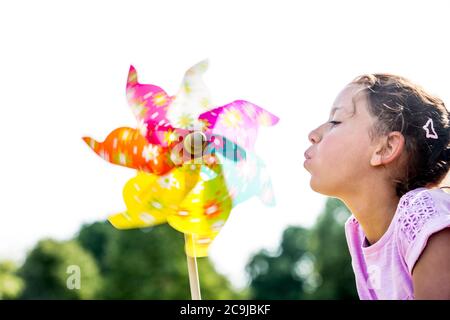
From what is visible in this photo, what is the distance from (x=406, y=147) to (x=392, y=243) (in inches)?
10.4

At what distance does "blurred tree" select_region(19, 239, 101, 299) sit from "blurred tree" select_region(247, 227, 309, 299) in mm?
5910

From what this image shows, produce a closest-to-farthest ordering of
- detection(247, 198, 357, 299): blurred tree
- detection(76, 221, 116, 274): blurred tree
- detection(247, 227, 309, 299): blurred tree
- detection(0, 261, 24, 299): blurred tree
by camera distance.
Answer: detection(247, 198, 357, 299): blurred tree
detection(0, 261, 24, 299): blurred tree
detection(247, 227, 309, 299): blurred tree
detection(76, 221, 116, 274): blurred tree

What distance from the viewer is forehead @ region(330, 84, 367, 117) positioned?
2029 millimetres

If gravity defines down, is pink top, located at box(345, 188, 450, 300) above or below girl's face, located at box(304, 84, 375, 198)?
below

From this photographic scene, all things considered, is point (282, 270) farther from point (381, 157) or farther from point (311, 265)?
point (381, 157)

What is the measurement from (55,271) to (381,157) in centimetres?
2255

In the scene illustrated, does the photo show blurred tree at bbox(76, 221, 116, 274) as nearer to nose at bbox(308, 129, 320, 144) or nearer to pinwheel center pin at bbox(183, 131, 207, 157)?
pinwheel center pin at bbox(183, 131, 207, 157)

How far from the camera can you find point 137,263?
19312 millimetres

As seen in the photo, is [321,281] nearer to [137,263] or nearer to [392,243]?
[137,263]

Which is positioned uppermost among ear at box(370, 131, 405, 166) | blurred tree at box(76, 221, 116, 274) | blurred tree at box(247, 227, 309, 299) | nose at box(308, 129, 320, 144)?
blurred tree at box(76, 221, 116, 274)

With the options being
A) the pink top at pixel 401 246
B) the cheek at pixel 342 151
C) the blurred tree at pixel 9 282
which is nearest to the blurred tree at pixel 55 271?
the blurred tree at pixel 9 282

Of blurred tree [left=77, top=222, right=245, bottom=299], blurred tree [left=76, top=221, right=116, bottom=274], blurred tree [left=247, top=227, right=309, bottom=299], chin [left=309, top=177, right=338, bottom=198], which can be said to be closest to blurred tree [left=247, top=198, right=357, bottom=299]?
blurred tree [left=247, top=227, right=309, bottom=299]

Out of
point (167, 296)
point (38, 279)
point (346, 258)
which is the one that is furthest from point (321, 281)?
point (38, 279)

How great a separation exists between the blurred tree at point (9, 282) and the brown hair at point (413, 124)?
19.7 metres
